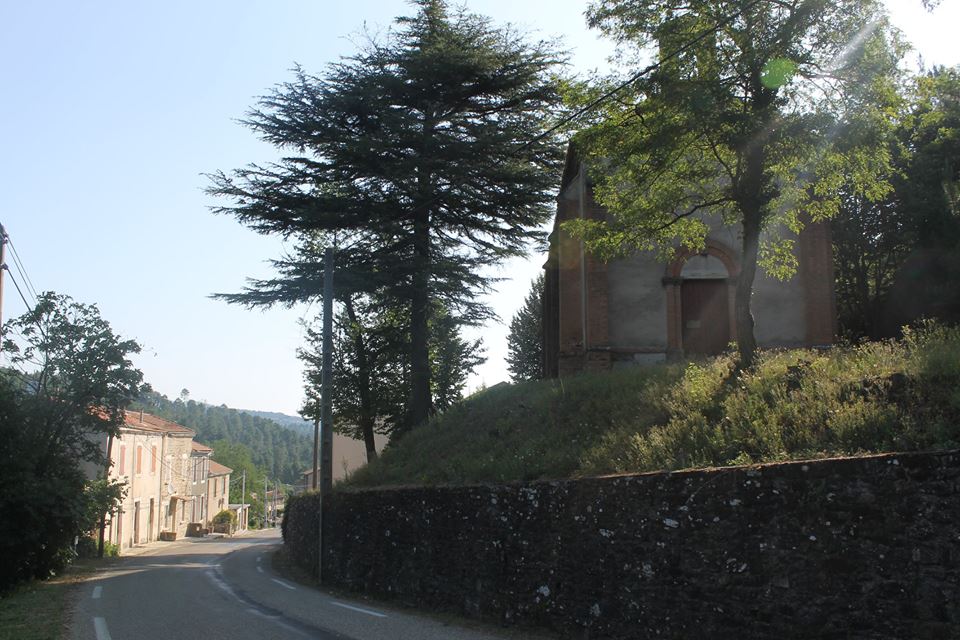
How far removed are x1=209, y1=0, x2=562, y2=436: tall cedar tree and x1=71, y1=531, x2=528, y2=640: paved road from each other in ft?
30.9

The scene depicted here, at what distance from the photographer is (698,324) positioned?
73.8 feet

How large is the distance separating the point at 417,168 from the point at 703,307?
9.29 m

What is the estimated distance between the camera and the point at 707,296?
22.6 m

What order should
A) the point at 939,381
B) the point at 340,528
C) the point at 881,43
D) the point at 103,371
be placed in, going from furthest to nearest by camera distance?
1. the point at 103,371
2. the point at 340,528
3. the point at 881,43
4. the point at 939,381

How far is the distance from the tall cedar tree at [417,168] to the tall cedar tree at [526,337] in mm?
19214

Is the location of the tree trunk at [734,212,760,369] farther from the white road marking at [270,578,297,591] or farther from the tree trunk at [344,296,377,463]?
the tree trunk at [344,296,377,463]

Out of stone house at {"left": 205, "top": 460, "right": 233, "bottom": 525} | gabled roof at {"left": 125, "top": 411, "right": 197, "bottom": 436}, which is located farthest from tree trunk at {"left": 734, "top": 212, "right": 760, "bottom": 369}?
stone house at {"left": 205, "top": 460, "right": 233, "bottom": 525}

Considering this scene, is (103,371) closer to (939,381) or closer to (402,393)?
(402,393)

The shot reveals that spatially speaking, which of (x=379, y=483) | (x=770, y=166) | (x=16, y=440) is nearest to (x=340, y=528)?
(x=379, y=483)

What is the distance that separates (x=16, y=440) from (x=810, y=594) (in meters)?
21.9

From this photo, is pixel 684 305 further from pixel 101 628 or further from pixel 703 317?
pixel 101 628

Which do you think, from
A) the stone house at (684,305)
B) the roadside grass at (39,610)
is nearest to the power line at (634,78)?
the stone house at (684,305)

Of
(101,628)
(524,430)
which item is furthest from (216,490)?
(101,628)

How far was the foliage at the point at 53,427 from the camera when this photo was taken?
856 inches
